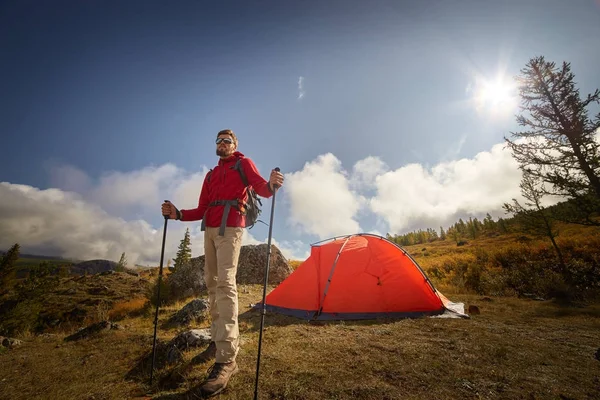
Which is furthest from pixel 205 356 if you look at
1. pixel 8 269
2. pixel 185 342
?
pixel 8 269

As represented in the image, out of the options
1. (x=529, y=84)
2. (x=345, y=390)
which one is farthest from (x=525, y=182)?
(x=345, y=390)

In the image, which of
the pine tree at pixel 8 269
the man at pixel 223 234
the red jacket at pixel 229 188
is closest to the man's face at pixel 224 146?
the man at pixel 223 234

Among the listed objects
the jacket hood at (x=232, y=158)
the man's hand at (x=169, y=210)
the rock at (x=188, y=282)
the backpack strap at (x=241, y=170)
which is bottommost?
the rock at (x=188, y=282)

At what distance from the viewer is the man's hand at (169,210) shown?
443cm

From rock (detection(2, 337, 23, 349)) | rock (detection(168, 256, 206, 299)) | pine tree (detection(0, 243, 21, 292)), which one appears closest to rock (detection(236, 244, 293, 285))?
rock (detection(168, 256, 206, 299))

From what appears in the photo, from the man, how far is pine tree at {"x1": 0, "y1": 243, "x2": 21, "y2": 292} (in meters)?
46.8

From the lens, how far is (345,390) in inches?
119

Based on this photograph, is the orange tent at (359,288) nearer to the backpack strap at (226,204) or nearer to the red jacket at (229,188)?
the red jacket at (229,188)

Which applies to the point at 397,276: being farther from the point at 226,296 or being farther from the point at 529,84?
the point at 529,84

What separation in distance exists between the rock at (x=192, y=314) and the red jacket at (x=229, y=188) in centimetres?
402

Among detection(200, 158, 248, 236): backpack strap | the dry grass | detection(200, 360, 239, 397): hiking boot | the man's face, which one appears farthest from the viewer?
the man's face

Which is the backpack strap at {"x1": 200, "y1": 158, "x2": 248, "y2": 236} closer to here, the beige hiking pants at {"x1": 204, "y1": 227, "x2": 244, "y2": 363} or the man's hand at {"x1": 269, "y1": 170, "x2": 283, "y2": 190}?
the beige hiking pants at {"x1": 204, "y1": 227, "x2": 244, "y2": 363}

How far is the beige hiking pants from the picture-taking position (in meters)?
3.29

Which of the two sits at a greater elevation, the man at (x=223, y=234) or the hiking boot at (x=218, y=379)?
the man at (x=223, y=234)
